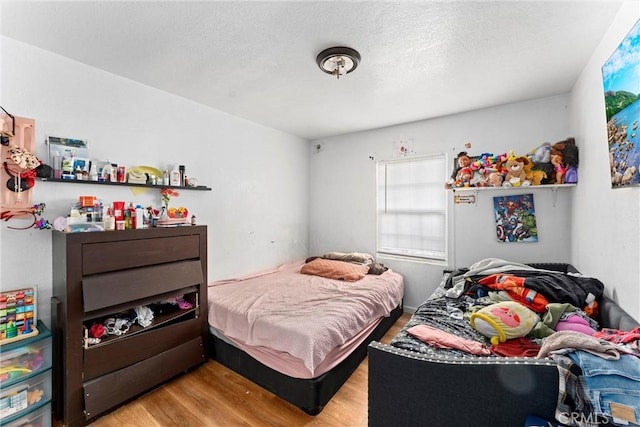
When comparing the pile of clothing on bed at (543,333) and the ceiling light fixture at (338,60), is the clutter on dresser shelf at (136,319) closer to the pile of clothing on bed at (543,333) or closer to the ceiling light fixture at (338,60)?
the pile of clothing on bed at (543,333)

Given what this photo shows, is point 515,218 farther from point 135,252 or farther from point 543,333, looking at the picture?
point 135,252

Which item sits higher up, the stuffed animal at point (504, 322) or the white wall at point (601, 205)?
the white wall at point (601, 205)

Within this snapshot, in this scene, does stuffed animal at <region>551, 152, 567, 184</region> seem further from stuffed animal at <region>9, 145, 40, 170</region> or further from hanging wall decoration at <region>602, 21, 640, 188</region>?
stuffed animal at <region>9, 145, 40, 170</region>

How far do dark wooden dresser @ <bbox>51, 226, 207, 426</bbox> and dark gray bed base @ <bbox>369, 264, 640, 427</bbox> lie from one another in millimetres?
1696

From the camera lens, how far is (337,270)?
321cm

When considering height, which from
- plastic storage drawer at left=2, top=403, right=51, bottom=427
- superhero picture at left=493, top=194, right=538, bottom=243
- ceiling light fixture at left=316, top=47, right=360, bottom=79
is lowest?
plastic storage drawer at left=2, top=403, right=51, bottom=427

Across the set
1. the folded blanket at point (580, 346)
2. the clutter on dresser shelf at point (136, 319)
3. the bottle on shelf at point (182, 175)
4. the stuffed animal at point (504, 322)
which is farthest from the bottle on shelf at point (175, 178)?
the folded blanket at point (580, 346)

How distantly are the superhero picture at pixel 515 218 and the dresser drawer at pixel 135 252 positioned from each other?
308 cm

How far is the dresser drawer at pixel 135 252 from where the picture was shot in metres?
1.76

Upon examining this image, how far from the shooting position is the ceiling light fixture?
1.78m

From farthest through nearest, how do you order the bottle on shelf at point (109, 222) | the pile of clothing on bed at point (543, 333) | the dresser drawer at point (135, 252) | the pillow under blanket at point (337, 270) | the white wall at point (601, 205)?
1. the pillow under blanket at point (337, 270)
2. the bottle on shelf at point (109, 222)
3. the dresser drawer at point (135, 252)
4. the white wall at point (601, 205)
5. the pile of clothing on bed at point (543, 333)

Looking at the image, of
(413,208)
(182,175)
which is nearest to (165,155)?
(182,175)

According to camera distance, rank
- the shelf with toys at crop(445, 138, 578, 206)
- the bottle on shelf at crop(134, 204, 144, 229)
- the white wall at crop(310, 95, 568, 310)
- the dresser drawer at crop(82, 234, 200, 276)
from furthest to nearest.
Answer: the white wall at crop(310, 95, 568, 310), the shelf with toys at crop(445, 138, 578, 206), the bottle on shelf at crop(134, 204, 144, 229), the dresser drawer at crop(82, 234, 200, 276)

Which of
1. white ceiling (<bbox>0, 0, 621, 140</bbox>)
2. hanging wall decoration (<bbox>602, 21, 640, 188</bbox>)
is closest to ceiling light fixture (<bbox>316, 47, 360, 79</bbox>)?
white ceiling (<bbox>0, 0, 621, 140</bbox>)
